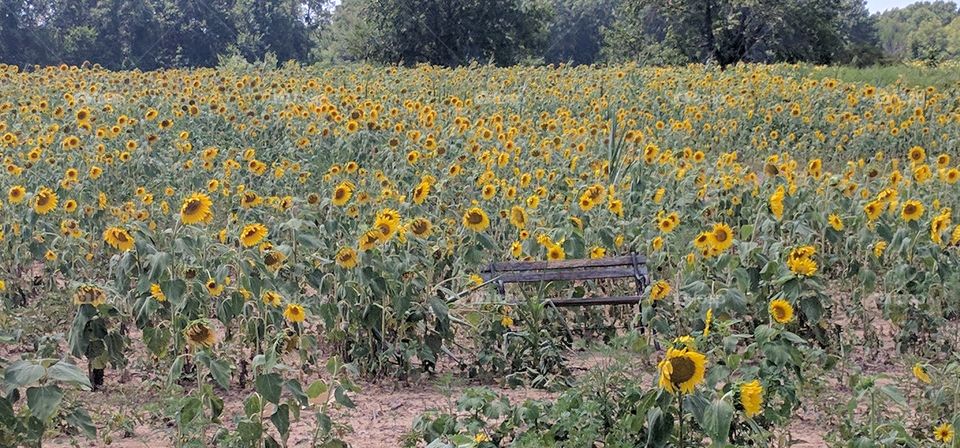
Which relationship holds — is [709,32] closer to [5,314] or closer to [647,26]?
[647,26]

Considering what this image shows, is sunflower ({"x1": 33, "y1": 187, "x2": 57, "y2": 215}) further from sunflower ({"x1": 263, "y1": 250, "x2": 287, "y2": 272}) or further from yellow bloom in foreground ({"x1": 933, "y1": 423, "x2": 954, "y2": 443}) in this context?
yellow bloom in foreground ({"x1": 933, "y1": 423, "x2": 954, "y2": 443})

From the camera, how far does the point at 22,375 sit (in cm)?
221

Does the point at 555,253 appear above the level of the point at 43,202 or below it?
below

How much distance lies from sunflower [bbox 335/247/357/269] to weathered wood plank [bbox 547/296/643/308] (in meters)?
0.93

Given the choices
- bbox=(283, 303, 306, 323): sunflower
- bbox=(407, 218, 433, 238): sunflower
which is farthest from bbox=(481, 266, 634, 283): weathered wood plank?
bbox=(283, 303, 306, 323): sunflower

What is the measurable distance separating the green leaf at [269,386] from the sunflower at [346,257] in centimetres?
Result: 109

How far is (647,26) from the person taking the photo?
37750 mm

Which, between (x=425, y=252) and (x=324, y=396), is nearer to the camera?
(x=324, y=396)

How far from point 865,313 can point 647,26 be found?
1350 inches

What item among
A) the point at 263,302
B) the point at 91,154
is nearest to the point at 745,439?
the point at 263,302

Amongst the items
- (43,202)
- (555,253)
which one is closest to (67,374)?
(43,202)

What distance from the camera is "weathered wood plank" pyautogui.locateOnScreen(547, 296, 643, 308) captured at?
4273 mm

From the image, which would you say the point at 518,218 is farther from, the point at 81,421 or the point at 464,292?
the point at 81,421

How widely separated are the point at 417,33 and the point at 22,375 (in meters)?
31.7
